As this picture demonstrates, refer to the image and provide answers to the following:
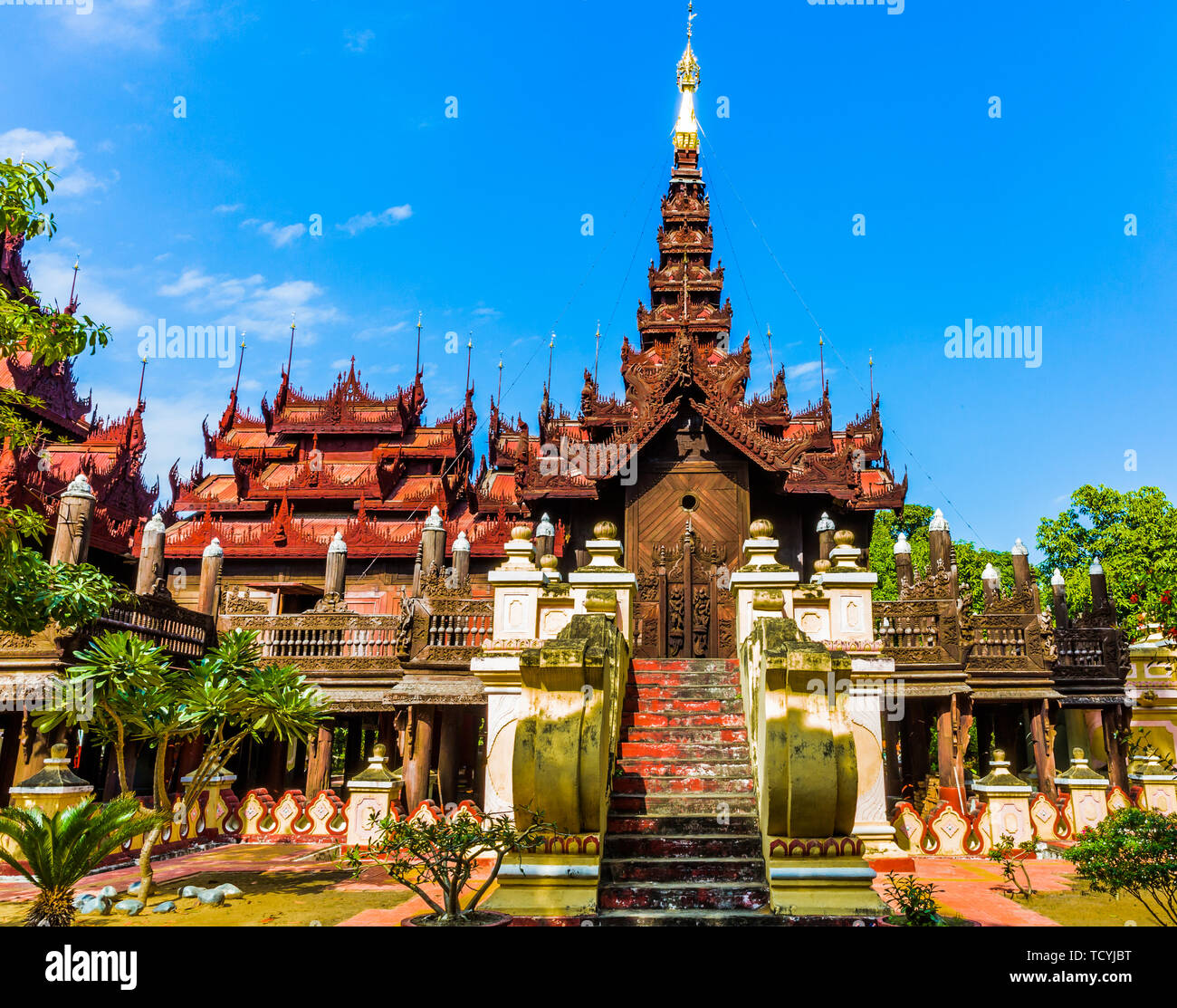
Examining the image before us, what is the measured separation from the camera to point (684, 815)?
314 inches

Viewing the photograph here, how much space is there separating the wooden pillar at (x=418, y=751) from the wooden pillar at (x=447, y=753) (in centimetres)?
78

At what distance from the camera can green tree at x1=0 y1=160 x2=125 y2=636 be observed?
22.6ft

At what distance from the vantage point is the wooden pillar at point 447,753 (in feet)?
54.4

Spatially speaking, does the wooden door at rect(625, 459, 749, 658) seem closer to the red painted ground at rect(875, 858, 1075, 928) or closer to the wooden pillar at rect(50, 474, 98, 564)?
the red painted ground at rect(875, 858, 1075, 928)

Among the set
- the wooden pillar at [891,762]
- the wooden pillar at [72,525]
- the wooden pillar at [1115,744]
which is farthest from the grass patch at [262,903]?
the wooden pillar at [1115,744]

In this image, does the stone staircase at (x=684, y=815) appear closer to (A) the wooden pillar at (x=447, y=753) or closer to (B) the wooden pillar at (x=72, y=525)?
(A) the wooden pillar at (x=447, y=753)

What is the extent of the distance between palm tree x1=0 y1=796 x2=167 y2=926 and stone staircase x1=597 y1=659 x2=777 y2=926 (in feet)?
15.3

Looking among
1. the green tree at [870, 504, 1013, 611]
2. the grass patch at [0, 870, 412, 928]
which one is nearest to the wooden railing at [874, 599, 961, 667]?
the grass patch at [0, 870, 412, 928]

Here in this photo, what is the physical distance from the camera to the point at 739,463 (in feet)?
56.2

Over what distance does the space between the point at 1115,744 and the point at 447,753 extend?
50.7 ft

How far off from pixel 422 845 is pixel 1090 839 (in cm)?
505

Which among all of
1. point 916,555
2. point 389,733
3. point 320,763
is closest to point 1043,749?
point 389,733

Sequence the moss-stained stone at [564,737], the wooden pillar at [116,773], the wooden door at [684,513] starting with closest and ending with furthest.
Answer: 1. the moss-stained stone at [564,737]
2. the wooden pillar at [116,773]
3. the wooden door at [684,513]

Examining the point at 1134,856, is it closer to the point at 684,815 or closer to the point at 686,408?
the point at 684,815
